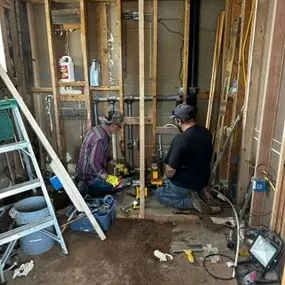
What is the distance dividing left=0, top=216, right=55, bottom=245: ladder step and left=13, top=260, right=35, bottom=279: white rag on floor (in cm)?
27

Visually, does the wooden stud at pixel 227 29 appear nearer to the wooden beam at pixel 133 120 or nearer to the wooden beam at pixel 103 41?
the wooden beam at pixel 133 120

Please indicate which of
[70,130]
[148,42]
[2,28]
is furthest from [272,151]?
[2,28]

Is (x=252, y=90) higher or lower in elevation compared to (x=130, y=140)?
higher

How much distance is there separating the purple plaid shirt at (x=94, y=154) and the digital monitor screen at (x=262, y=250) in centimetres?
173

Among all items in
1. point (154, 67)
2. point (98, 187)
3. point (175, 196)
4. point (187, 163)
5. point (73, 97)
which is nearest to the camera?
point (187, 163)

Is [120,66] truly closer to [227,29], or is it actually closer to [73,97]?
[73,97]

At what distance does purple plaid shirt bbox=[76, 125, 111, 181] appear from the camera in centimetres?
301

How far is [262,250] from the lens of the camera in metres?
1.85

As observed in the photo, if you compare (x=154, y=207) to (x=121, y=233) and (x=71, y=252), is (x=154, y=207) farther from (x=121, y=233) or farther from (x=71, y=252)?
(x=71, y=252)

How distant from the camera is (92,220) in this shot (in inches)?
97.0

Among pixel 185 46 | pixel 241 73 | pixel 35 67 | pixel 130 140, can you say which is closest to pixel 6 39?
pixel 35 67

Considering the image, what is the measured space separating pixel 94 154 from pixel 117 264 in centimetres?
121

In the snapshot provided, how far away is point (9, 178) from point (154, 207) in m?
1.58

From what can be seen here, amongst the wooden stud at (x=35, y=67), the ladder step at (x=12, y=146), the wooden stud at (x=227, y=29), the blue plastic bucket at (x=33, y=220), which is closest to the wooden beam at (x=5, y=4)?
the wooden stud at (x=35, y=67)
